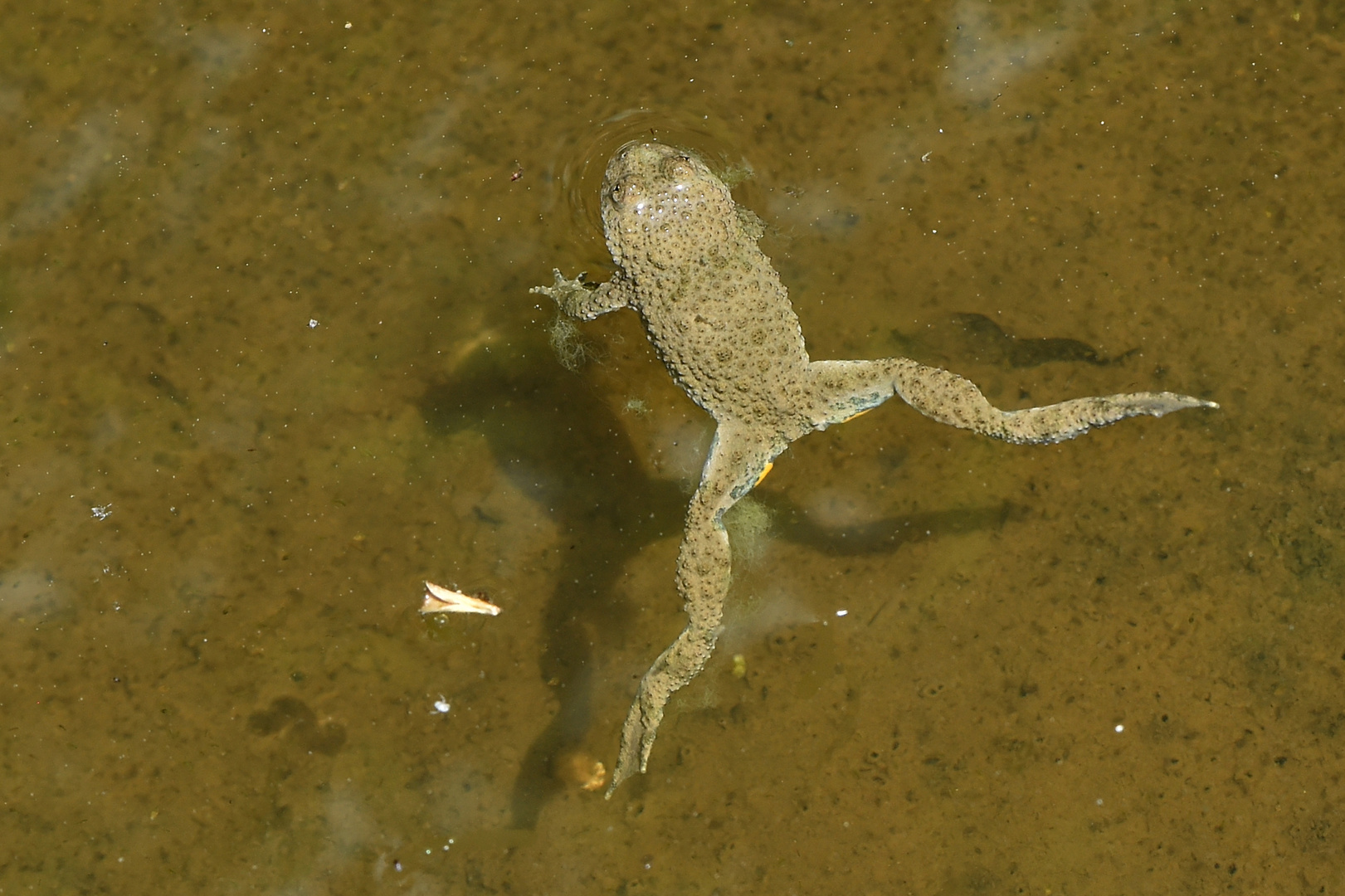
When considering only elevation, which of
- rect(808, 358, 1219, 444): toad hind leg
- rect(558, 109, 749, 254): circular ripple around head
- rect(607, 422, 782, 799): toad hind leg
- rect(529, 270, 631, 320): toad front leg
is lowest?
rect(607, 422, 782, 799): toad hind leg

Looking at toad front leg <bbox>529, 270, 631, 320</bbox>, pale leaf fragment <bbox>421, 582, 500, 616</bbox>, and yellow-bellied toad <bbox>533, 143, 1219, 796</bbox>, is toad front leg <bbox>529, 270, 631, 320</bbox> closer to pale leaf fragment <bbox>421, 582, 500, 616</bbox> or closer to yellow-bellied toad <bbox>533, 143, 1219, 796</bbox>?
yellow-bellied toad <bbox>533, 143, 1219, 796</bbox>

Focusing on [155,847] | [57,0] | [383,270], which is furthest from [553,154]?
[155,847]

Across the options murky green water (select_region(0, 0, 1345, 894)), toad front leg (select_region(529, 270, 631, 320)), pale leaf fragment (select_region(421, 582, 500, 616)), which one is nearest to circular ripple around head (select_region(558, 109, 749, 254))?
murky green water (select_region(0, 0, 1345, 894))

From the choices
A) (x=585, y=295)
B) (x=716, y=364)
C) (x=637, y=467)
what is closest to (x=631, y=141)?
(x=585, y=295)

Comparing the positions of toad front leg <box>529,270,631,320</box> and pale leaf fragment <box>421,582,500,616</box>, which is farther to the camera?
pale leaf fragment <box>421,582,500,616</box>

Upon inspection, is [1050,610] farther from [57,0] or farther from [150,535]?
[57,0]

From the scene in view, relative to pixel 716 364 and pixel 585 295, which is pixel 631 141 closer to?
pixel 585 295

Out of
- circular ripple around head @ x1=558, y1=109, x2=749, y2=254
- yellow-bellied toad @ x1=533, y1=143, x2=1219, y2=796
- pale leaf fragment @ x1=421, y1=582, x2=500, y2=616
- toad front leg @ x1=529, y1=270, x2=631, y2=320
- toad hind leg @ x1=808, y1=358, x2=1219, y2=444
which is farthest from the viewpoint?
pale leaf fragment @ x1=421, y1=582, x2=500, y2=616

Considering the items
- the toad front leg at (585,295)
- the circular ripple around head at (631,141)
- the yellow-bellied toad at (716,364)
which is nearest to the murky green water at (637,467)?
the circular ripple around head at (631,141)
